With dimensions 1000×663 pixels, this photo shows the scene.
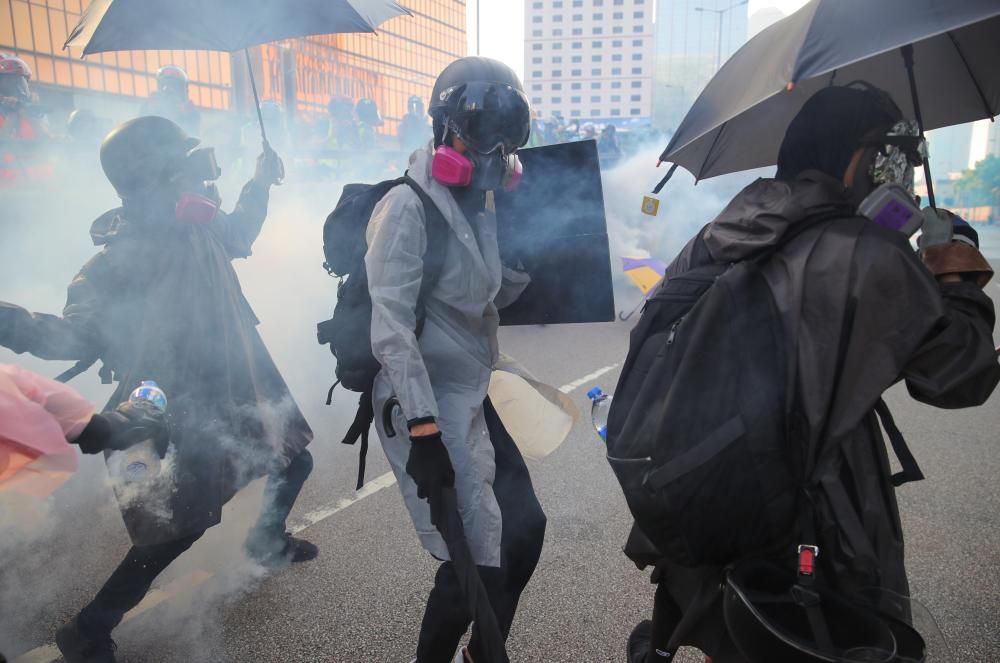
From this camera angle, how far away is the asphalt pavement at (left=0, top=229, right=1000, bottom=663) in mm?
2521

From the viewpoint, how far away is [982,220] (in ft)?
120

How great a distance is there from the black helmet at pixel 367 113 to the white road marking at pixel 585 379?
618cm

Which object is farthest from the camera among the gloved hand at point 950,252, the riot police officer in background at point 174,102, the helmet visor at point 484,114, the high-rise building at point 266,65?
the high-rise building at point 266,65

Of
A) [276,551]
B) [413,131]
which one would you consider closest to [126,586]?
[276,551]

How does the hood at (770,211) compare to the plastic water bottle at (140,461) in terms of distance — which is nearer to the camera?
the hood at (770,211)

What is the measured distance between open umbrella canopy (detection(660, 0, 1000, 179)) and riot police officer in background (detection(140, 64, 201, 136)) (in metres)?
3.48

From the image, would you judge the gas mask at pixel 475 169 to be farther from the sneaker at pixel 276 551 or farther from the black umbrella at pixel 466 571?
the sneaker at pixel 276 551

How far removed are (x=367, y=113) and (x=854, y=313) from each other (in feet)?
34.6

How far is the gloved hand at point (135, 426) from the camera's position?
1807 millimetres

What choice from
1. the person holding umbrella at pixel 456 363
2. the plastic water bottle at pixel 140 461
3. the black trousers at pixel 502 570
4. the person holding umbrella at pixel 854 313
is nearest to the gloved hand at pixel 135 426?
the plastic water bottle at pixel 140 461

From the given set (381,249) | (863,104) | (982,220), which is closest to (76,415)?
(381,249)

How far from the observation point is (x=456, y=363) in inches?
80.5

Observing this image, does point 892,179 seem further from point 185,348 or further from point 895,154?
point 185,348

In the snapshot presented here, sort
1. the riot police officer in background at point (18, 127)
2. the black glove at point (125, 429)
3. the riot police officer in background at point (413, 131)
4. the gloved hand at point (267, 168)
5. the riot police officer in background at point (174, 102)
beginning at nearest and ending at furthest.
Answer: the black glove at point (125, 429) < the gloved hand at point (267, 168) < the riot police officer in background at point (174, 102) < the riot police officer in background at point (18, 127) < the riot police officer in background at point (413, 131)
